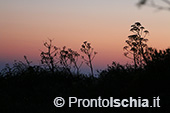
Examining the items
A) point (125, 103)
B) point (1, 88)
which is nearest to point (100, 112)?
point (125, 103)

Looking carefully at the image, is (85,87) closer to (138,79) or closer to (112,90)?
(112,90)

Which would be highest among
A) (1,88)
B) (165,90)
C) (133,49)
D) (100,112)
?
(133,49)

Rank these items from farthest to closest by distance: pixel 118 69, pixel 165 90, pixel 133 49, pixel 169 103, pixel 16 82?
pixel 133 49, pixel 16 82, pixel 118 69, pixel 165 90, pixel 169 103

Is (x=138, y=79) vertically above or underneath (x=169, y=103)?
above

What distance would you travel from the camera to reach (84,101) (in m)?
8.63

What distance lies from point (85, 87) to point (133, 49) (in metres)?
7.74

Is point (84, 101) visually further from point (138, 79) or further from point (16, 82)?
point (16, 82)

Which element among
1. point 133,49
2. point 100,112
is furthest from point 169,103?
point 133,49

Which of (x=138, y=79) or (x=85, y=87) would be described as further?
(x=85, y=87)

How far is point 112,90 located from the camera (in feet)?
27.8

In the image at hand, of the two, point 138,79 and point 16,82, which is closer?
point 138,79

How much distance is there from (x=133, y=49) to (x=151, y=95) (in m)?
9.67

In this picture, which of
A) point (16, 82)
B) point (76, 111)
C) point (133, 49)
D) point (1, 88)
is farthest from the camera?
point (133, 49)

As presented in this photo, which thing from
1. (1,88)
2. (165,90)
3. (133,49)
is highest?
(133,49)
